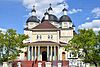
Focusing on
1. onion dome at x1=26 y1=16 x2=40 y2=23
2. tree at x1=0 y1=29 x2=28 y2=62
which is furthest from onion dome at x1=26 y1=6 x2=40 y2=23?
tree at x1=0 y1=29 x2=28 y2=62

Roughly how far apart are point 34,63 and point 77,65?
234 inches

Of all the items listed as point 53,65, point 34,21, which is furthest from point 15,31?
point 34,21

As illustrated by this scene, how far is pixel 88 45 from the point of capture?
43.3 meters

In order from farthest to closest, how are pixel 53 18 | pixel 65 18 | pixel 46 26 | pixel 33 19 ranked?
1. pixel 53 18
2. pixel 65 18
3. pixel 33 19
4. pixel 46 26

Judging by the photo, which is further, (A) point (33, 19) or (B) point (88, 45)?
(A) point (33, 19)

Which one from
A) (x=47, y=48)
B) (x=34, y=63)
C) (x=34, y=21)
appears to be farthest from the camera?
(x=34, y=21)

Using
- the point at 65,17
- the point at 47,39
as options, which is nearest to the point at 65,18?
the point at 65,17

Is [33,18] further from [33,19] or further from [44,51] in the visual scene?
[44,51]

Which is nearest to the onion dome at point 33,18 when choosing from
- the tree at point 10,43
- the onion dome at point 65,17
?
the onion dome at point 65,17

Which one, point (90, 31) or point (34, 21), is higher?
point (34, 21)

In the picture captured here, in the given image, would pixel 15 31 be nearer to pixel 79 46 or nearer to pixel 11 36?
pixel 11 36

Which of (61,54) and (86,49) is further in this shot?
(61,54)

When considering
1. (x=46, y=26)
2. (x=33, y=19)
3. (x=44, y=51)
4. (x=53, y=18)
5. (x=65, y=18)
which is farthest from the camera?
(x=53, y=18)

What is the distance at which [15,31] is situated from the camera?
46500 millimetres
